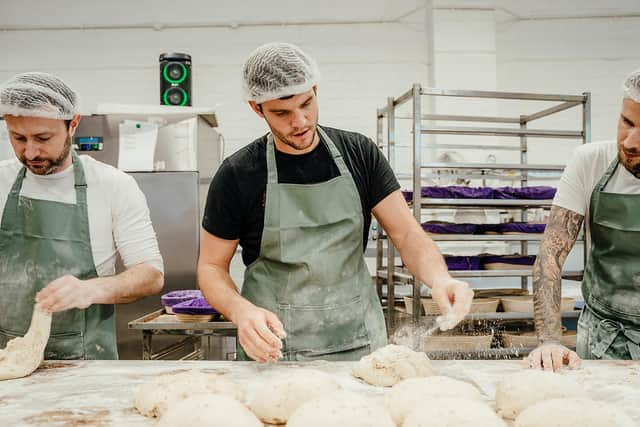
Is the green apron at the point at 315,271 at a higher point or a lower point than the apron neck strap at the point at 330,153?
lower

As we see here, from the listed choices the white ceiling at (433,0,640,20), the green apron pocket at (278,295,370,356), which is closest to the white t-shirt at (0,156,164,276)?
the green apron pocket at (278,295,370,356)

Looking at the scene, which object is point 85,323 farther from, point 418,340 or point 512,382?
point 418,340

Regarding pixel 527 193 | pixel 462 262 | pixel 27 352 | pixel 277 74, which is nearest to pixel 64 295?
pixel 27 352

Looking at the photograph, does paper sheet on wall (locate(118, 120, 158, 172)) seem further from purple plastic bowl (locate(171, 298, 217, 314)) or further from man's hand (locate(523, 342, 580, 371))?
man's hand (locate(523, 342, 580, 371))

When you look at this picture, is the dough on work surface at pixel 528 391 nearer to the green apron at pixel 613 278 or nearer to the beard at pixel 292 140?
the green apron at pixel 613 278

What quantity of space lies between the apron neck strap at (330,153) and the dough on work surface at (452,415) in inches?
38.6

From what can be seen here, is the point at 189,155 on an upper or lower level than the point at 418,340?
upper

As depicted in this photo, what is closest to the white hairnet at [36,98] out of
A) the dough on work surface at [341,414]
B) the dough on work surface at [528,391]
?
the dough on work surface at [341,414]

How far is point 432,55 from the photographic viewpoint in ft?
18.2

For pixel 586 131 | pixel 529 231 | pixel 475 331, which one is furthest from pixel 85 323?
pixel 586 131

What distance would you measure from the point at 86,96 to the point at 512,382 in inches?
214

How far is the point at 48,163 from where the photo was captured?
197 cm

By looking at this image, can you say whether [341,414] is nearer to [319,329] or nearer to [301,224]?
[319,329]

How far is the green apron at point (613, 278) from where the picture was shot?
1.81m
